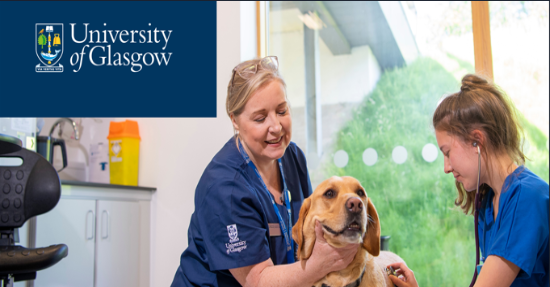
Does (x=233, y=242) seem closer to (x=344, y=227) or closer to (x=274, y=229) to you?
(x=274, y=229)

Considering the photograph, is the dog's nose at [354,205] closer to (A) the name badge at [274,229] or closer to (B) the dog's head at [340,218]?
(B) the dog's head at [340,218]

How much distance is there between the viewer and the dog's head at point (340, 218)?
3.30 ft

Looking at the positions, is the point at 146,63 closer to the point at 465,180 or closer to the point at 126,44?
the point at 126,44

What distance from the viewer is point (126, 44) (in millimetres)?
2783

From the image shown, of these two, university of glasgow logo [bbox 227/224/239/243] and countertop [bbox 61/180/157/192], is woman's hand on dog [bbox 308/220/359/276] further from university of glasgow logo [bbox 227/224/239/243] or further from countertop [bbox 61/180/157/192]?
countertop [bbox 61/180/157/192]

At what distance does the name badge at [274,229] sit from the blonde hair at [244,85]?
15.4 inches

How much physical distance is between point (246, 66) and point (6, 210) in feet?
3.33

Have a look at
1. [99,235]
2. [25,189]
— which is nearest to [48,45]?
[99,235]

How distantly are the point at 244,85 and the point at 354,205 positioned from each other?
580 mm

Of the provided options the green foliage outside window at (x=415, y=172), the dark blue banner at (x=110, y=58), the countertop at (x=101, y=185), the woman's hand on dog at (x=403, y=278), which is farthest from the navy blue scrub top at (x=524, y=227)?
the dark blue banner at (x=110, y=58)

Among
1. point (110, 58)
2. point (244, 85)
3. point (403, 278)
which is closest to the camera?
point (403, 278)

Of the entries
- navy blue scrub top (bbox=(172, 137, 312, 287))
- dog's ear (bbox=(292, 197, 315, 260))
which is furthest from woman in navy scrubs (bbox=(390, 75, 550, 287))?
navy blue scrub top (bbox=(172, 137, 312, 287))

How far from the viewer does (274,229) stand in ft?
4.33

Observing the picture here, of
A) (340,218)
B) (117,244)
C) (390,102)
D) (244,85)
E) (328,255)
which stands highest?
(390,102)
